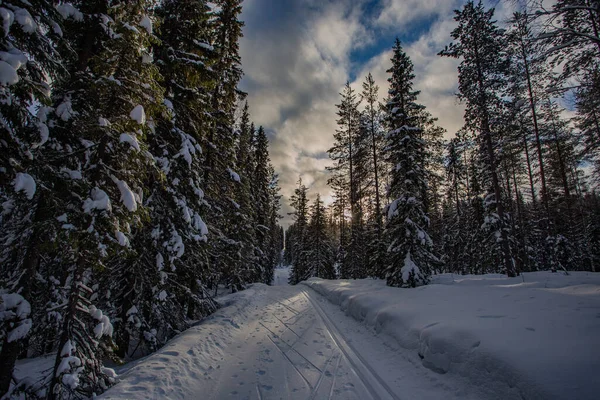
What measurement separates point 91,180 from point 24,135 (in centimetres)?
118

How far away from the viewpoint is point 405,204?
44.8ft

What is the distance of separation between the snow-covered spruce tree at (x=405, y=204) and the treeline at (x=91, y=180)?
10.5 m

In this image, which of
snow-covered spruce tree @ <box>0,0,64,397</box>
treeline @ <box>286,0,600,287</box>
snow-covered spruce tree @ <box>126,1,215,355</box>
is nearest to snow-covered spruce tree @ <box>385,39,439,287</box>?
treeline @ <box>286,0,600,287</box>

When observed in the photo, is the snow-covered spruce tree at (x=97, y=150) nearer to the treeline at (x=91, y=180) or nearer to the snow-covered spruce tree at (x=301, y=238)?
the treeline at (x=91, y=180)

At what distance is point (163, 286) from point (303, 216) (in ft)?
95.8

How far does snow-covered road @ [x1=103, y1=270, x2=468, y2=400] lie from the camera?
4039mm

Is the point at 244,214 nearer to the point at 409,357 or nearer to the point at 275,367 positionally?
the point at 275,367

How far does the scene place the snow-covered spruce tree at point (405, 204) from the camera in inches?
524

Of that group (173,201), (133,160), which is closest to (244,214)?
(173,201)

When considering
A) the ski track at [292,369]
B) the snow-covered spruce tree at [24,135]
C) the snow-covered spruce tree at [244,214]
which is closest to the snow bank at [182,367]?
the ski track at [292,369]

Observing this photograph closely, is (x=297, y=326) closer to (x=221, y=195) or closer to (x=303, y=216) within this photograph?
(x=221, y=195)

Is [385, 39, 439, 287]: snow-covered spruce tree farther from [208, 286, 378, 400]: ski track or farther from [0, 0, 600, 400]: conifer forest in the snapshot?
[208, 286, 378, 400]: ski track

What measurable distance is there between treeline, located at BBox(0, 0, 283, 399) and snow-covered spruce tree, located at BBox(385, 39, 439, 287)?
34.3 feet

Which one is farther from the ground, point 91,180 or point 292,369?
point 91,180
